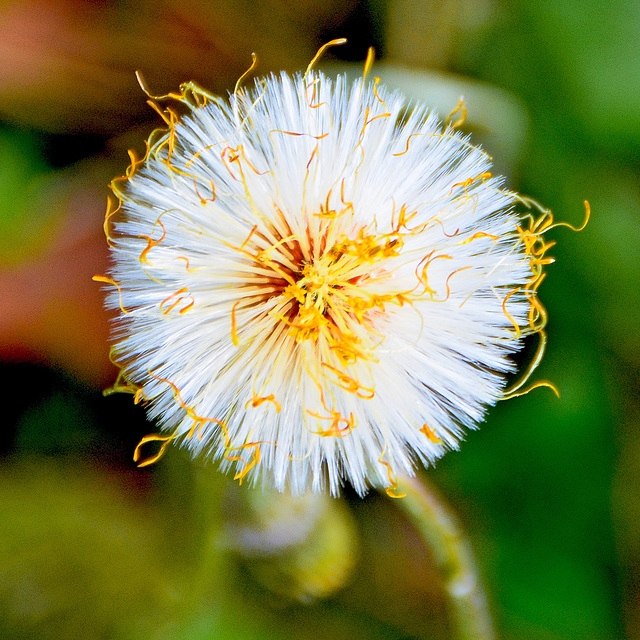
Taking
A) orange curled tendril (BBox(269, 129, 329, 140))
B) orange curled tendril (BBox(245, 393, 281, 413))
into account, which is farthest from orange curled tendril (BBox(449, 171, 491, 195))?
orange curled tendril (BBox(245, 393, 281, 413))

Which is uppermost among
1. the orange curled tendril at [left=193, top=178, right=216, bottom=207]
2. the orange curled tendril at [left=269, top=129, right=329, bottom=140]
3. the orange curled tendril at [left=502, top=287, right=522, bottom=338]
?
the orange curled tendril at [left=269, top=129, right=329, bottom=140]

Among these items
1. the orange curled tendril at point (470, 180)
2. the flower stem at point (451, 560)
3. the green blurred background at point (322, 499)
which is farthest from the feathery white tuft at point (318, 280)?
the green blurred background at point (322, 499)

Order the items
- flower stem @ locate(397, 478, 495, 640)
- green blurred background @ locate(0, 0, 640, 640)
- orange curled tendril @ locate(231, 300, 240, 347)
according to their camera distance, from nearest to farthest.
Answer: orange curled tendril @ locate(231, 300, 240, 347) < flower stem @ locate(397, 478, 495, 640) < green blurred background @ locate(0, 0, 640, 640)

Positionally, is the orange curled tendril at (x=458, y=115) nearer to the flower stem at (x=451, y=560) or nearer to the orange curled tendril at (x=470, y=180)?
the orange curled tendril at (x=470, y=180)

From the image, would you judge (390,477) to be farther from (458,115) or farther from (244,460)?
(458,115)

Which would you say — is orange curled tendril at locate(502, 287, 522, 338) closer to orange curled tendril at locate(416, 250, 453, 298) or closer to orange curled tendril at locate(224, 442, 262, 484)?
orange curled tendril at locate(416, 250, 453, 298)

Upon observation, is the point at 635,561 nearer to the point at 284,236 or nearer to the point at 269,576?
the point at 269,576
